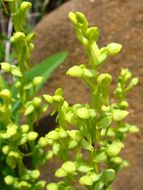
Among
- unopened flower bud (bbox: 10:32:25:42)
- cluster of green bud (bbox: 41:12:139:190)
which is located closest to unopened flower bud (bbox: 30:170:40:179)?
cluster of green bud (bbox: 41:12:139:190)

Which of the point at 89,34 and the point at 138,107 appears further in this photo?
the point at 138,107

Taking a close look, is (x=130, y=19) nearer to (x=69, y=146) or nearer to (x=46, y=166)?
(x=46, y=166)

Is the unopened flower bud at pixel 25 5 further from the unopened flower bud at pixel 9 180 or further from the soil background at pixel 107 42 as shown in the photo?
the soil background at pixel 107 42

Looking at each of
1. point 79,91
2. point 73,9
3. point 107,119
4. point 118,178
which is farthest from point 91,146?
point 73,9

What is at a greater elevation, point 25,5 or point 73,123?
point 25,5

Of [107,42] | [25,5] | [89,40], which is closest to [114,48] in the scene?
[89,40]

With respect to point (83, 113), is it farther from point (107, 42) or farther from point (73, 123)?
point (107, 42)

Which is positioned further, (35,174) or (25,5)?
(35,174)

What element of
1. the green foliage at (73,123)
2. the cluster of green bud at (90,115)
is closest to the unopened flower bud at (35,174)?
the green foliage at (73,123)
